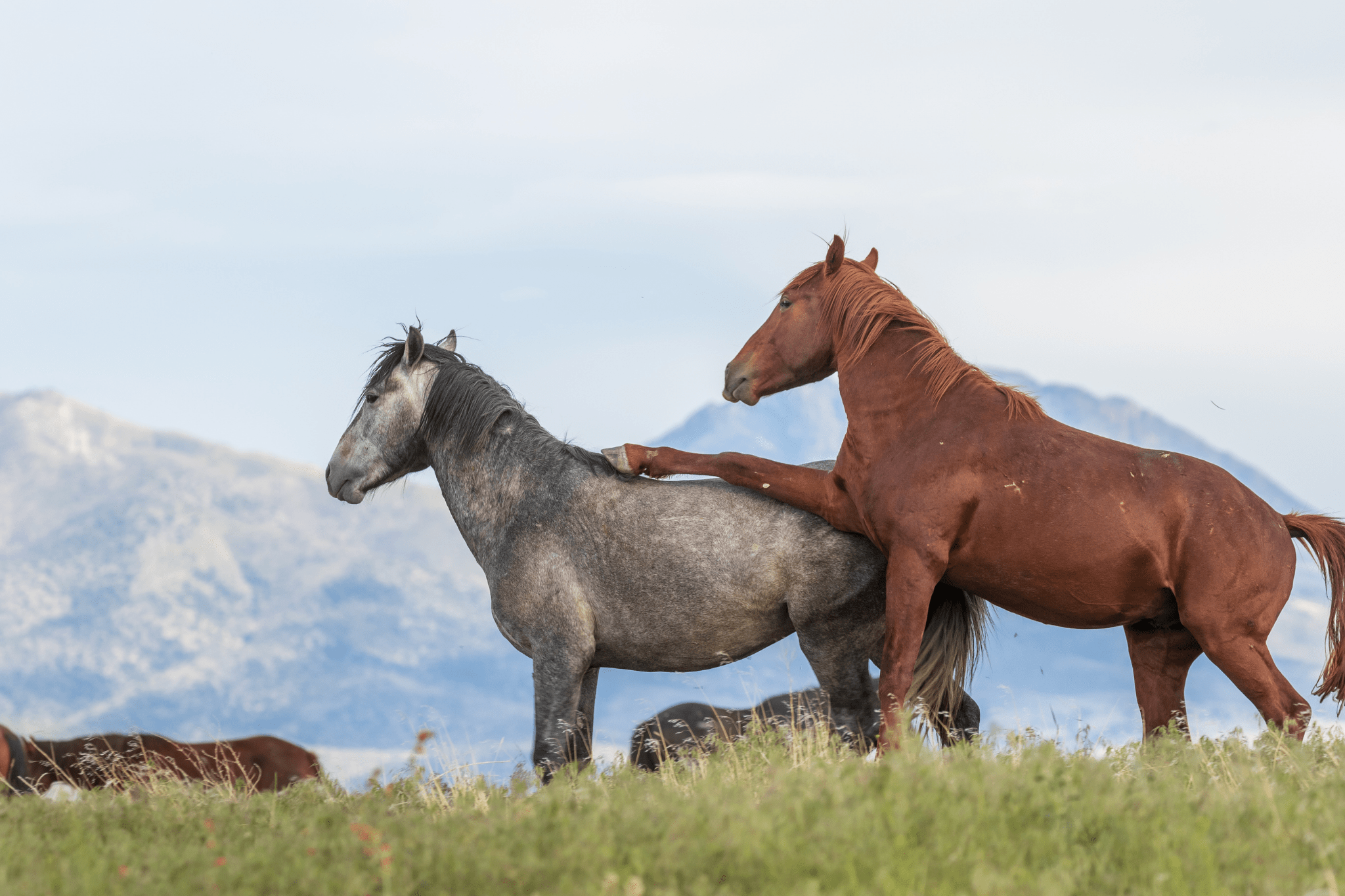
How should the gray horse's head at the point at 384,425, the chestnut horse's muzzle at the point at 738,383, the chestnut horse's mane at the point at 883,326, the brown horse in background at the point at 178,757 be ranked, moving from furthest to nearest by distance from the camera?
the brown horse in background at the point at 178,757, the gray horse's head at the point at 384,425, the chestnut horse's muzzle at the point at 738,383, the chestnut horse's mane at the point at 883,326

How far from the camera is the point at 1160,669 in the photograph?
7.17 metres

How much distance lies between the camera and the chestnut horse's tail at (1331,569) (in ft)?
22.2

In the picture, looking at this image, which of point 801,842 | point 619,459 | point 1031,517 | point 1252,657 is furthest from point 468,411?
point 1252,657

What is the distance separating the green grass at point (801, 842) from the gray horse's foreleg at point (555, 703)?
1.73 m

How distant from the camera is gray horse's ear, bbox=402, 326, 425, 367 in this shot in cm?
764

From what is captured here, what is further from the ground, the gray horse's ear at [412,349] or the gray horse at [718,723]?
the gray horse's ear at [412,349]

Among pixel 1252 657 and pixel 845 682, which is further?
pixel 845 682

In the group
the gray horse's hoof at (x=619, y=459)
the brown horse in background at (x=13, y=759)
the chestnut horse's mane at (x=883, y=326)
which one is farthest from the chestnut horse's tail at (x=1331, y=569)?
the brown horse in background at (x=13, y=759)

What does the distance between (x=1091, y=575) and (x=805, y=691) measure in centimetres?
316

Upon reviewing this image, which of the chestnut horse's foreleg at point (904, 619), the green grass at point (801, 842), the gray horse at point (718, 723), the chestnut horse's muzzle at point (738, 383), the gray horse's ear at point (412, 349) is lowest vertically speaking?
the green grass at point (801, 842)

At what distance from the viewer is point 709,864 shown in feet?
12.3

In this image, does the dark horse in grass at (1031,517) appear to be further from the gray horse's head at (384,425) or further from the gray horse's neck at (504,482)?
the gray horse's head at (384,425)

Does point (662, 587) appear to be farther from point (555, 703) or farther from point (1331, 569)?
point (1331, 569)

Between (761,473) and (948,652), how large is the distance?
163 centimetres
